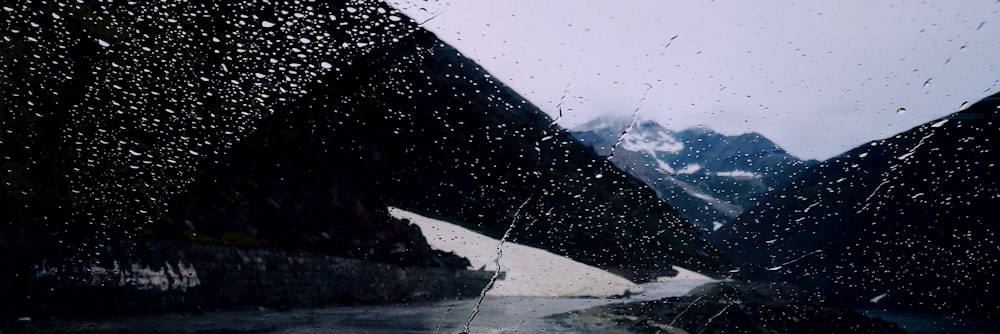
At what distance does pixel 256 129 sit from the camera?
6168 millimetres

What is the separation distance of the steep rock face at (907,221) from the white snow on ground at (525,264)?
15.8m

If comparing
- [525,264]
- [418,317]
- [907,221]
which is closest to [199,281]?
[418,317]

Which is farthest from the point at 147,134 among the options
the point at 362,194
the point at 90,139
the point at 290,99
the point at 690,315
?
the point at 690,315

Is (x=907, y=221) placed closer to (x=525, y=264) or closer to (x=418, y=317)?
(x=525, y=264)

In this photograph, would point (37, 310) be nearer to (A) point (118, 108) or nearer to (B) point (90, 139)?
(B) point (90, 139)

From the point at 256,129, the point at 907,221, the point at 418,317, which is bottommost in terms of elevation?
the point at 418,317

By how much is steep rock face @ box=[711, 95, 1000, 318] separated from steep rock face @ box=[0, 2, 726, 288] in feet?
62.9

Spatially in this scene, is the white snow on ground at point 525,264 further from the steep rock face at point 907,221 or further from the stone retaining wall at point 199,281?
the steep rock face at point 907,221

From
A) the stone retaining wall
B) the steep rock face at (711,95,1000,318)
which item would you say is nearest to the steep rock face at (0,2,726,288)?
the stone retaining wall

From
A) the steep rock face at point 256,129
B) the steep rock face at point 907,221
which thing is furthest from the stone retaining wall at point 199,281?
the steep rock face at point 907,221

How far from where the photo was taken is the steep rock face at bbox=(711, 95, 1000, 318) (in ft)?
84.4

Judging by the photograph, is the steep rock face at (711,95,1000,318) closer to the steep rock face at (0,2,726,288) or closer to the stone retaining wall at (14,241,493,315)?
the steep rock face at (0,2,726,288)

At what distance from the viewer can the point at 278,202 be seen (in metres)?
8.43

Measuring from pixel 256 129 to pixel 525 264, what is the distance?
18.2 ft
